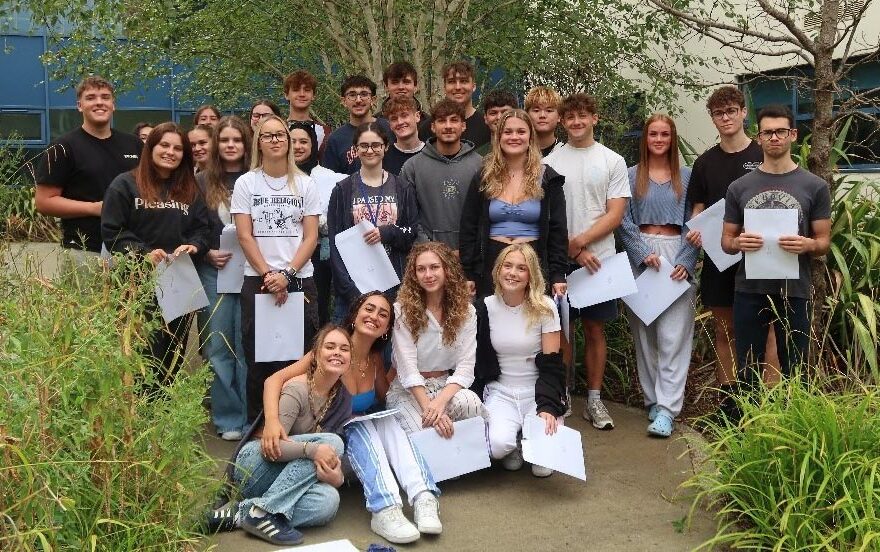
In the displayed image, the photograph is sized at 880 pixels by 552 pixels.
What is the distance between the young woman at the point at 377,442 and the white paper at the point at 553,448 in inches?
22.9

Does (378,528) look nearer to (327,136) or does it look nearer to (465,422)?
(465,422)

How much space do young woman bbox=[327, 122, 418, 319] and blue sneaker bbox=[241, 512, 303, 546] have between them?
1.75 meters

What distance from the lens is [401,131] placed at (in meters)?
6.60

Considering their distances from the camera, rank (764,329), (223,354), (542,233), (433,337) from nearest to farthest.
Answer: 1. (433,337)
2. (764,329)
3. (542,233)
4. (223,354)

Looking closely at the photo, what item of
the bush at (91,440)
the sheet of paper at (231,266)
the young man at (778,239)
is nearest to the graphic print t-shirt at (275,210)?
the sheet of paper at (231,266)

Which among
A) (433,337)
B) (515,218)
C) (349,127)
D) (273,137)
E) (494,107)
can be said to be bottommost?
(433,337)

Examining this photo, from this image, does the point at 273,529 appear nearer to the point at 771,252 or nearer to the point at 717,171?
the point at 771,252

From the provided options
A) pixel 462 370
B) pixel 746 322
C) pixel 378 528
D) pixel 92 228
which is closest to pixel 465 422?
pixel 462 370

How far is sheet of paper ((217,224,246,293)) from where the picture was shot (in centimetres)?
616

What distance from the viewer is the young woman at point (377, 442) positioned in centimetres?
470

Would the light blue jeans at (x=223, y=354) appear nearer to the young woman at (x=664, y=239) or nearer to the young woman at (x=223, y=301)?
the young woman at (x=223, y=301)

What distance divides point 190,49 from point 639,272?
Result: 607cm

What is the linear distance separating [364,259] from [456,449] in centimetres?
133

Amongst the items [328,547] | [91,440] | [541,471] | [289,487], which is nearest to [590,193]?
[541,471]
